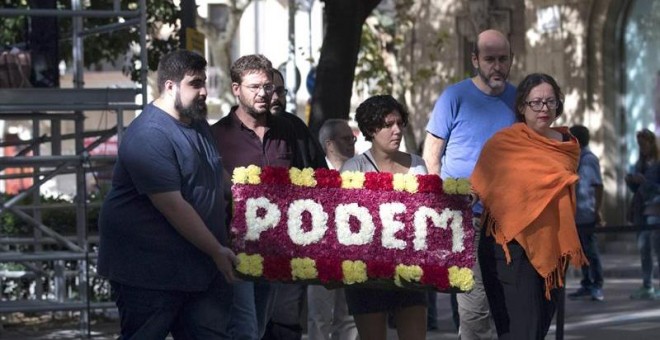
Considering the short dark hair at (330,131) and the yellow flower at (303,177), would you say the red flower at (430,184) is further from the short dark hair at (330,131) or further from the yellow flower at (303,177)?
the short dark hair at (330,131)

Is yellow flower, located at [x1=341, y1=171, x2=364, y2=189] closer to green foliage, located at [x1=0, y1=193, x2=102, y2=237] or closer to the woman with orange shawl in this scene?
the woman with orange shawl

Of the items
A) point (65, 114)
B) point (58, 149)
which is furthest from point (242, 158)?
point (58, 149)

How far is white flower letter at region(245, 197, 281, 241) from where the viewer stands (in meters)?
8.02

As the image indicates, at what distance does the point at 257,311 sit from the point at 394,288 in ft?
3.86

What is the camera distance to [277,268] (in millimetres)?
7957

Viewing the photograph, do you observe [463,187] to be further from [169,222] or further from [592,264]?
[592,264]

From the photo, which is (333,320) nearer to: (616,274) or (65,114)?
(65,114)

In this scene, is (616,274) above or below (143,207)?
below

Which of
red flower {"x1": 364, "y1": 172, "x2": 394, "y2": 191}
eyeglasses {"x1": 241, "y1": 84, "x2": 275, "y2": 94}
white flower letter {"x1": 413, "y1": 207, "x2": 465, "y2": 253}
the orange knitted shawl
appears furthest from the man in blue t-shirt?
white flower letter {"x1": 413, "y1": 207, "x2": 465, "y2": 253}

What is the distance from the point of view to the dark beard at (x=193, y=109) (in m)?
7.70

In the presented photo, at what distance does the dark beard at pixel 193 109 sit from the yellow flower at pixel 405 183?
1.00 meters

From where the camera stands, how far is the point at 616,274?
898 inches

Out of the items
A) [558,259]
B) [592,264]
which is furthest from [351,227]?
[592,264]

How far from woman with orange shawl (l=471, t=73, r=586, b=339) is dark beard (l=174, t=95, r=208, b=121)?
1.51 m
